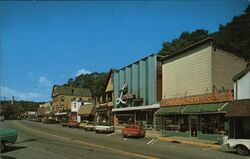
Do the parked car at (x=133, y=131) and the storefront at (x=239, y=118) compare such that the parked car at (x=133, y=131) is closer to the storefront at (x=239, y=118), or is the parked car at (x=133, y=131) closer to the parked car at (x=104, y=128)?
the parked car at (x=104, y=128)

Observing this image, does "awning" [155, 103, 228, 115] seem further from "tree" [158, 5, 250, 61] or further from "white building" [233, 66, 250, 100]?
"tree" [158, 5, 250, 61]

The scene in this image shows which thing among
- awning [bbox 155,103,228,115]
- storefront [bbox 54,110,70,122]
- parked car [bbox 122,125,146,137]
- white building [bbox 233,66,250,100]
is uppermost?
white building [bbox 233,66,250,100]

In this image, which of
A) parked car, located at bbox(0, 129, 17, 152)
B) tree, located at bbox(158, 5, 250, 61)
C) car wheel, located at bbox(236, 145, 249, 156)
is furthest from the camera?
tree, located at bbox(158, 5, 250, 61)

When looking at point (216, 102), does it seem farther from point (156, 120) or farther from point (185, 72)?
point (156, 120)

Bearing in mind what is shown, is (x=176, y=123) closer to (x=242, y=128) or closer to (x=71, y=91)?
(x=242, y=128)

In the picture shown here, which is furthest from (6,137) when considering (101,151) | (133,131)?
(133,131)

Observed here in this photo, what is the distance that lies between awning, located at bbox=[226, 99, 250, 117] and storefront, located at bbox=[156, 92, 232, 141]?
223 centimetres

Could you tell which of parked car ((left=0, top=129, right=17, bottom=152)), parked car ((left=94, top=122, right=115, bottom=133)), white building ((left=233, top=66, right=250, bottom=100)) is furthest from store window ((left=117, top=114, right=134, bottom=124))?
parked car ((left=0, top=129, right=17, bottom=152))

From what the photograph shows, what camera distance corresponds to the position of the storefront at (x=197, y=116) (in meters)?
32.4

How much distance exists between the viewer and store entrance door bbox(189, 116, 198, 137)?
36.0m

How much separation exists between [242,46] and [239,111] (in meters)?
33.2

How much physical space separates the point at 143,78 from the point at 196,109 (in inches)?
621

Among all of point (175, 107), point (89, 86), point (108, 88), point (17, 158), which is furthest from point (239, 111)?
point (89, 86)

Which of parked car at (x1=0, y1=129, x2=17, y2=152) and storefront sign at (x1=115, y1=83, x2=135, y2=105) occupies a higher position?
storefront sign at (x1=115, y1=83, x2=135, y2=105)
